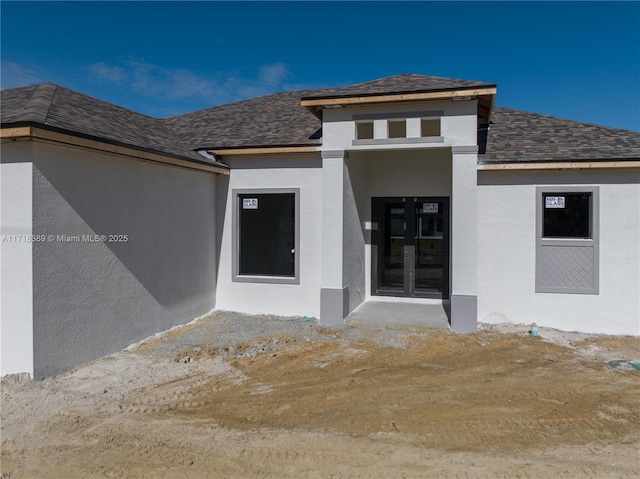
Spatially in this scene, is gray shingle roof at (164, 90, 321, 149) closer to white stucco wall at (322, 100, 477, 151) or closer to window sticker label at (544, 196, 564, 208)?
white stucco wall at (322, 100, 477, 151)

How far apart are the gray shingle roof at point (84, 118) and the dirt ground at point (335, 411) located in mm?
3491

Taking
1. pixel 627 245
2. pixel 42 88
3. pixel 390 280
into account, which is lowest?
pixel 390 280

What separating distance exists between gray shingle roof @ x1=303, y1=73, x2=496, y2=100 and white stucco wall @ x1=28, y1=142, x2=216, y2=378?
11.6 ft

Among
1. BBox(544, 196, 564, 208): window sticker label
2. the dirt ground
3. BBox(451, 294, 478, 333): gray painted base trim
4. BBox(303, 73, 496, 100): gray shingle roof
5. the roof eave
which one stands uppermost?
BBox(303, 73, 496, 100): gray shingle roof

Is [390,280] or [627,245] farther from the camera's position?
[390,280]

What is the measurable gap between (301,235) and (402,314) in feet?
9.51

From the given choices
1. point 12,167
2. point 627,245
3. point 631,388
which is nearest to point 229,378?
point 12,167

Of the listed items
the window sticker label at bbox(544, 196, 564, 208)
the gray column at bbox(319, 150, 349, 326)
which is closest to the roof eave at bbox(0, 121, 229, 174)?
the gray column at bbox(319, 150, 349, 326)

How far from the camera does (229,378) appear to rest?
631cm

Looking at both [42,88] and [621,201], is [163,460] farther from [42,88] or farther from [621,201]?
[621,201]

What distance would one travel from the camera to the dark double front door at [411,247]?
11117 millimetres

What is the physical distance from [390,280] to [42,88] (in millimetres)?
8669

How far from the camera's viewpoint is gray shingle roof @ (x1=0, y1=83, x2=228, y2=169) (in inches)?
247

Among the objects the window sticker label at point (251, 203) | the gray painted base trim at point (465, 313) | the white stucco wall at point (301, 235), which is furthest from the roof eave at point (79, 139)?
the gray painted base trim at point (465, 313)
